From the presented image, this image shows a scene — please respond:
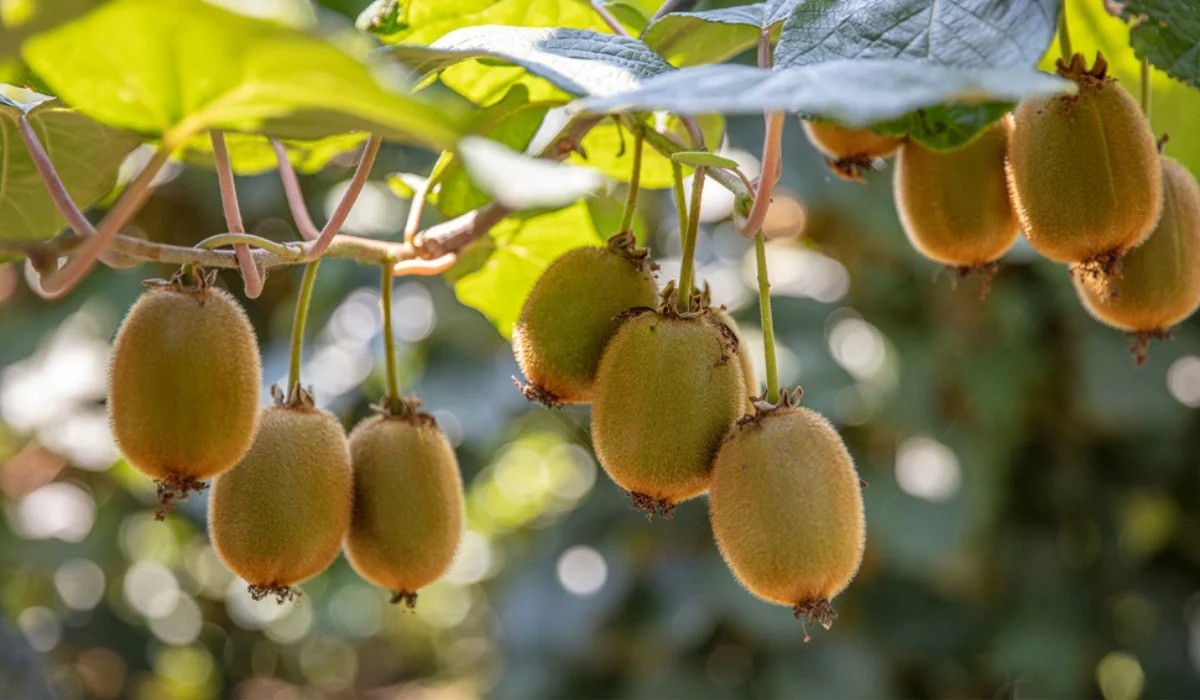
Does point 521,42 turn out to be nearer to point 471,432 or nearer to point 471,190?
point 471,190

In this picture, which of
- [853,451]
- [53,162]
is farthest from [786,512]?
[853,451]

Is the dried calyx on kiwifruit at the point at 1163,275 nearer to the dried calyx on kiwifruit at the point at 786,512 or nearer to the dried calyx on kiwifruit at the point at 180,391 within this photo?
the dried calyx on kiwifruit at the point at 786,512

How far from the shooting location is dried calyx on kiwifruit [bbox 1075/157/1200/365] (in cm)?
78

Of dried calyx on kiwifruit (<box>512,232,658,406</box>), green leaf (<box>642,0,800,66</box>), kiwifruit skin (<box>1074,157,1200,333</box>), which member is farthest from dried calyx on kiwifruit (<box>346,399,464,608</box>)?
kiwifruit skin (<box>1074,157,1200,333</box>)

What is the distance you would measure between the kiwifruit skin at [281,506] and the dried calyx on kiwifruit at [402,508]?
0.03m

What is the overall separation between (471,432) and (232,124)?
4.62 feet

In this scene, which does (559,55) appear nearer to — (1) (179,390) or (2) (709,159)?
(2) (709,159)

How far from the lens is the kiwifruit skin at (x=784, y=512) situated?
670 millimetres

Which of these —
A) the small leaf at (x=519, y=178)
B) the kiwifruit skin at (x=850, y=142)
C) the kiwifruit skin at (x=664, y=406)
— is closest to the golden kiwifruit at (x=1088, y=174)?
the kiwifruit skin at (x=850, y=142)

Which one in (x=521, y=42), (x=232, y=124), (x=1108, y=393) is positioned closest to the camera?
(x=232, y=124)

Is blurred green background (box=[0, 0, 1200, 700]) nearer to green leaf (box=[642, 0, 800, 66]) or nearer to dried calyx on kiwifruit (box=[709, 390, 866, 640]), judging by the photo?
green leaf (box=[642, 0, 800, 66])

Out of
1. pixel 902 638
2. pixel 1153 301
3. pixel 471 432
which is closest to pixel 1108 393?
pixel 902 638

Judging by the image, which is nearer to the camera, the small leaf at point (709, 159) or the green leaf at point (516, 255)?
the small leaf at point (709, 159)

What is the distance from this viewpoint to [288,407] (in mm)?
804
